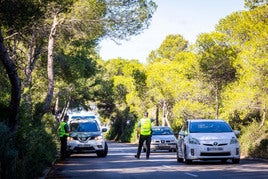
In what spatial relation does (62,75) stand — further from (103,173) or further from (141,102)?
(141,102)

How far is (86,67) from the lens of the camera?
39.6 metres

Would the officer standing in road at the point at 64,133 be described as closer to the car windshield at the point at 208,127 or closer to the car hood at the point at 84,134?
the car hood at the point at 84,134

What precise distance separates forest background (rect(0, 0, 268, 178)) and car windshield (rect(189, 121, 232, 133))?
431 centimetres

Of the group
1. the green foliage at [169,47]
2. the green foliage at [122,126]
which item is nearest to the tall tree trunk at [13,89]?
the green foliage at [122,126]

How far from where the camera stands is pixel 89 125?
96.4 ft

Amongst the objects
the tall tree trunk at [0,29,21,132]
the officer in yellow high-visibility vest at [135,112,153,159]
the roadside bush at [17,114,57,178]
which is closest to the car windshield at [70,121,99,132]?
the officer in yellow high-visibility vest at [135,112,153,159]

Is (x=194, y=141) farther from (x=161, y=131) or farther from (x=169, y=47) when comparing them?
(x=169, y=47)

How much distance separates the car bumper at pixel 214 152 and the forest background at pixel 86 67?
4938 mm

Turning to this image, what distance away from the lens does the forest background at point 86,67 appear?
1559 cm

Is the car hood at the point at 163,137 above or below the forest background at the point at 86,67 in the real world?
below

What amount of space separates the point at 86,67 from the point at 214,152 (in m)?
20.3

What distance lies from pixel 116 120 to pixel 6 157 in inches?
3232

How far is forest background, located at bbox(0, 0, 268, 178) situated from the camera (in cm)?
1559

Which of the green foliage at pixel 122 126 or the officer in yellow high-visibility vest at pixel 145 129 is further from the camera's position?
the green foliage at pixel 122 126
